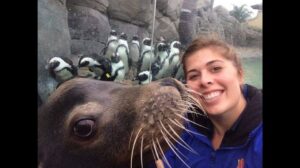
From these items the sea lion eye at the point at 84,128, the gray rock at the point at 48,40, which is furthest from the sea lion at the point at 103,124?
the gray rock at the point at 48,40

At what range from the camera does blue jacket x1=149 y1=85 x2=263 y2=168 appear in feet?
10.5

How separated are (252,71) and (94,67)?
1.16 metres

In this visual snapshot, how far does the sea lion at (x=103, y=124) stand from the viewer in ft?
9.98

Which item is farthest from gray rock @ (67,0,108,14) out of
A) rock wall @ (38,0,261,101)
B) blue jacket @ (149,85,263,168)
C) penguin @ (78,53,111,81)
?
blue jacket @ (149,85,263,168)

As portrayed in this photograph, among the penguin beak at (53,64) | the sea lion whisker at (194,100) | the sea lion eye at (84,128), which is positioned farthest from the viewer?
the sea lion whisker at (194,100)

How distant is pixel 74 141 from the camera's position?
10.1 ft

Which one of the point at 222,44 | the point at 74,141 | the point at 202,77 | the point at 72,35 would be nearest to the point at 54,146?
the point at 74,141

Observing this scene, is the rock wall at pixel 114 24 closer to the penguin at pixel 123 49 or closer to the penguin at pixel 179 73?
the penguin at pixel 123 49

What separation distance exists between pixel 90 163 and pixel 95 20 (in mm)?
1035

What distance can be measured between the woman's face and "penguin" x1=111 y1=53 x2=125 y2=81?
1.58 feet

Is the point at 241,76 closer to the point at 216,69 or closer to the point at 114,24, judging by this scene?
the point at 216,69

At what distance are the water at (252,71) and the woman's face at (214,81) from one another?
0.19 feet
